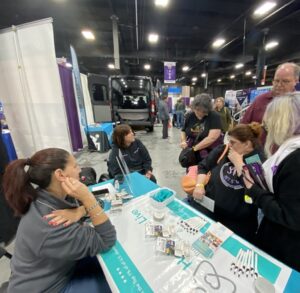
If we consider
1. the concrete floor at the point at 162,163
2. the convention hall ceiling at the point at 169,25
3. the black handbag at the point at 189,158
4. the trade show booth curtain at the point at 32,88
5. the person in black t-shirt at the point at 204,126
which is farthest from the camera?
the convention hall ceiling at the point at 169,25

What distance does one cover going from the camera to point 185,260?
0.75 metres

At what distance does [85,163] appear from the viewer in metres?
3.90

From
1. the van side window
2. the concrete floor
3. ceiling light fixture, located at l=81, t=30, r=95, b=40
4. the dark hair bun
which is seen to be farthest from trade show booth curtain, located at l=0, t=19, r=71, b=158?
ceiling light fixture, located at l=81, t=30, r=95, b=40

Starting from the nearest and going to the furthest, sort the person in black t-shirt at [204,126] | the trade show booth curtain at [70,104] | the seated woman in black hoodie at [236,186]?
the seated woman in black hoodie at [236,186], the person in black t-shirt at [204,126], the trade show booth curtain at [70,104]

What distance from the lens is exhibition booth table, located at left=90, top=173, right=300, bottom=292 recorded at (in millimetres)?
654

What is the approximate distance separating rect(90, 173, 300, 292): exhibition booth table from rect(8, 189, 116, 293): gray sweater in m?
0.10

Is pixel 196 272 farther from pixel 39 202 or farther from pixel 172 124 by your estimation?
pixel 172 124

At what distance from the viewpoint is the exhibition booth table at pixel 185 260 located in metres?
0.65

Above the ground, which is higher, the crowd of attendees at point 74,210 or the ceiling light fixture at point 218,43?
the ceiling light fixture at point 218,43

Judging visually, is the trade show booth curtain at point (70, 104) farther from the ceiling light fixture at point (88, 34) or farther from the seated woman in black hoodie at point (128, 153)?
the ceiling light fixture at point (88, 34)

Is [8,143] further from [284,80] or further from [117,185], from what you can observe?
[284,80]

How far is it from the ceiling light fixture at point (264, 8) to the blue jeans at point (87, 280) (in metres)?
6.34

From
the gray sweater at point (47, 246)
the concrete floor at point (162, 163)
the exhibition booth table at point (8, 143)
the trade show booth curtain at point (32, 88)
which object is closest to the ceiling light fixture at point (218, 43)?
the concrete floor at point (162, 163)

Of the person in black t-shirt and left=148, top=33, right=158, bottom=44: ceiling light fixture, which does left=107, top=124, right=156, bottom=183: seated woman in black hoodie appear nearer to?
the person in black t-shirt
